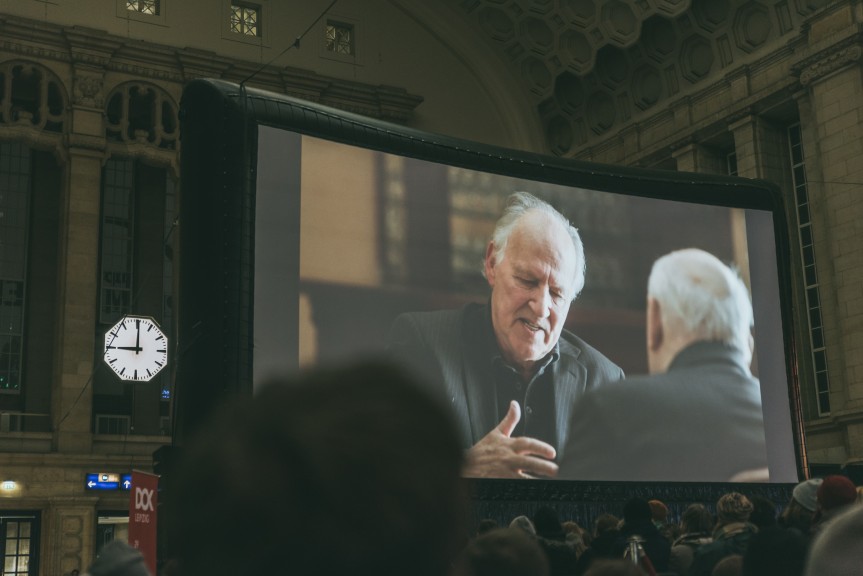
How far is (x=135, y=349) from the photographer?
20.9 meters

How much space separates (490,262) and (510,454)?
2.64 meters

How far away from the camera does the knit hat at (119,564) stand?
3.04m

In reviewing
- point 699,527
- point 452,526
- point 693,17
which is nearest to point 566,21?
point 693,17

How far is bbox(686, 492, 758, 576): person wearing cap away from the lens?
5.40 meters

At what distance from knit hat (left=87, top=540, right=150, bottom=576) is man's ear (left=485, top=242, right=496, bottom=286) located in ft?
36.9

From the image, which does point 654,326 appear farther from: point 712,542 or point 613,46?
point 613,46

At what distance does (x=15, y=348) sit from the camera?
22500 mm

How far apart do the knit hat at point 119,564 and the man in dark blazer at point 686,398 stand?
37.5 ft

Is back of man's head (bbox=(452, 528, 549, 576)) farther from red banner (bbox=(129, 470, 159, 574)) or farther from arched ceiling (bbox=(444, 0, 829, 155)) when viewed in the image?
arched ceiling (bbox=(444, 0, 829, 155))

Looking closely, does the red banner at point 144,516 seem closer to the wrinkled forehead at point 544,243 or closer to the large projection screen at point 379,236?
the large projection screen at point 379,236

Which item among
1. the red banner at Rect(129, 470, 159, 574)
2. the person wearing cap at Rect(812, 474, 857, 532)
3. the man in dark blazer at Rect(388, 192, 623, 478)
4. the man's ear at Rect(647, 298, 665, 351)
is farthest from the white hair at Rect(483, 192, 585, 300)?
the person wearing cap at Rect(812, 474, 857, 532)

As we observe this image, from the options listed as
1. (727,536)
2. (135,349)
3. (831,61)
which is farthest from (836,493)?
(135,349)

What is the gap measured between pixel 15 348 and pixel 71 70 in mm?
6196

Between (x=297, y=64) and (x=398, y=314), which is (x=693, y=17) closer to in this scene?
(x=297, y=64)
